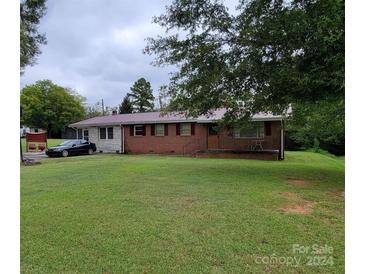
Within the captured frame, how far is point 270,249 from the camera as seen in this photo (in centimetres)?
409

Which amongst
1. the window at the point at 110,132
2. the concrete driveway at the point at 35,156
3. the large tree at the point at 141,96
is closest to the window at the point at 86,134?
the window at the point at 110,132

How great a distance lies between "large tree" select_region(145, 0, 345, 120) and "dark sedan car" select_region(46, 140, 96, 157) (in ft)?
42.4

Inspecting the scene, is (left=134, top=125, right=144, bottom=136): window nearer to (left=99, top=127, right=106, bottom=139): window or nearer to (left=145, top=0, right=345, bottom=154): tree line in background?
(left=99, top=127, right=106, bottom=139): window

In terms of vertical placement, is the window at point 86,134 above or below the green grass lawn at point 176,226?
above

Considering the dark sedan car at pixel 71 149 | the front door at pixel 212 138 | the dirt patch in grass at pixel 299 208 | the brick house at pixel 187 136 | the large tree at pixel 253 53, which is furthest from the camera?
the dark sedan car at pixel 71 149

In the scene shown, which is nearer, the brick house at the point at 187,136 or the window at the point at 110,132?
the brick house at the point at 187,136

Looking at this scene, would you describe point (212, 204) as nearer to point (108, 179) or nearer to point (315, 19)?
point (108, 179)

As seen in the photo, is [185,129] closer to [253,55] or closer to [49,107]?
[253,55]

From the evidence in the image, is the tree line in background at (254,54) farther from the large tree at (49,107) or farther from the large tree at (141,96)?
the large tree at (141,96)

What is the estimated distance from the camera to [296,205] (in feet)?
21.5

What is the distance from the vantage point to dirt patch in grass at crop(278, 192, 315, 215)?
6070 mm

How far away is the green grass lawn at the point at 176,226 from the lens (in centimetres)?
371

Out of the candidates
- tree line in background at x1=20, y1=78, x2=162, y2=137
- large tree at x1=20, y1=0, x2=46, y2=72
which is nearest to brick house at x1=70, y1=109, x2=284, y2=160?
large tree at x1=20, y1=0, x2=46, y2=72

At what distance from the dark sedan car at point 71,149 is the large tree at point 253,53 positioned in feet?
42.4
